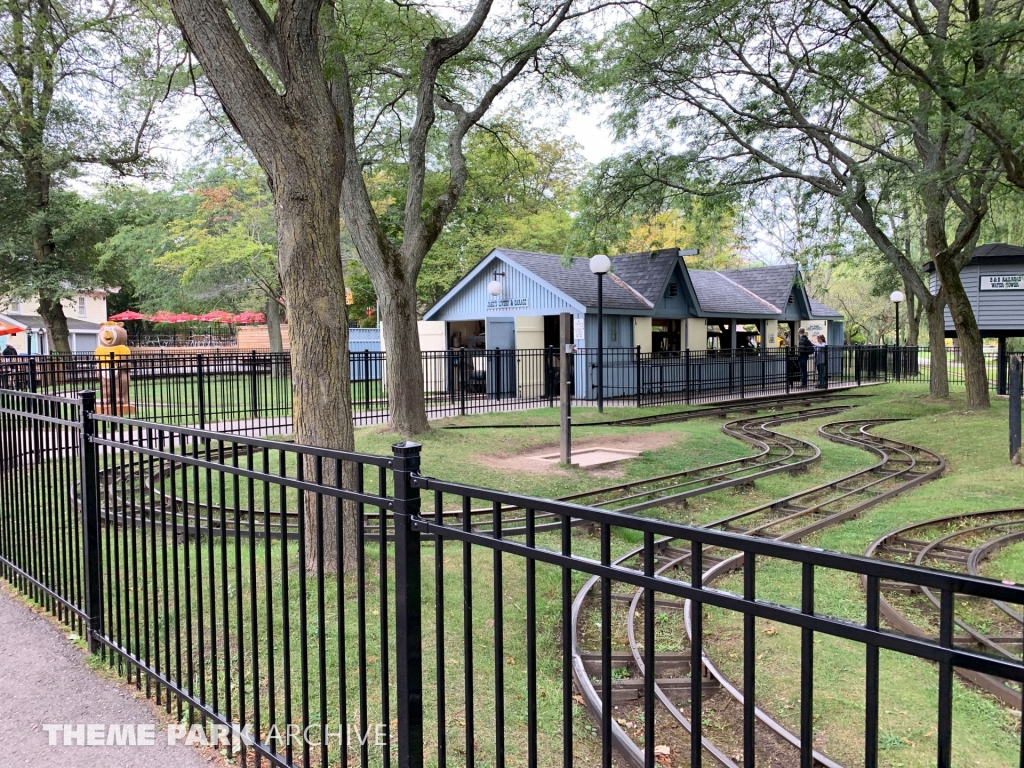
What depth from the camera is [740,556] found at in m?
6.74

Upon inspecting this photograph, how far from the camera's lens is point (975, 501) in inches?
352

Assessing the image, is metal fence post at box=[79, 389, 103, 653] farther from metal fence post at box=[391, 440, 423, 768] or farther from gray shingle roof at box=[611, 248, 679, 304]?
gray shingle roof at box=[611, 248, 679, 304]

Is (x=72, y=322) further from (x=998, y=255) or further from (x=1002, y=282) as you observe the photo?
(x=1002, y=282)

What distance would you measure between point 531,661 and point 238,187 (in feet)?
97.3

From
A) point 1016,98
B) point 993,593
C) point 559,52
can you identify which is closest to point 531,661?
point 993,593

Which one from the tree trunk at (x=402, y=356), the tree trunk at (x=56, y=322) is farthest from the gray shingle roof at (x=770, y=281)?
the tree trunk at (x=56, y=322)

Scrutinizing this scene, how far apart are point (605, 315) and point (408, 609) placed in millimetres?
21297

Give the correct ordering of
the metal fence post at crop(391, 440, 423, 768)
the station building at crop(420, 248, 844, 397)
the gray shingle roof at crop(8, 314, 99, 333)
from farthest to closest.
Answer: the gray shingle roof at crop(8, 314, 99, 333) < the station building at crop(420, 248, 844, 397) < the metal fence post at crop(391, 440, 423, 768)

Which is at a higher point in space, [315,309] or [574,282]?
[574,282]

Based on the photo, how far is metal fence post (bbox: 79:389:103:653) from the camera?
4.11 m

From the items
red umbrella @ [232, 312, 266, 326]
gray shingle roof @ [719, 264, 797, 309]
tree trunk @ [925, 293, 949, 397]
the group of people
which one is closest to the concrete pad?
tree trunk @ [925, 293, 949, 397]

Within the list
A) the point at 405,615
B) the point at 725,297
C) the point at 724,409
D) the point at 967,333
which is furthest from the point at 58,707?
the point at 725,297

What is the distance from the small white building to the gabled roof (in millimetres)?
44683

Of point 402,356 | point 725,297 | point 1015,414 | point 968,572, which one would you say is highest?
point 725,297
